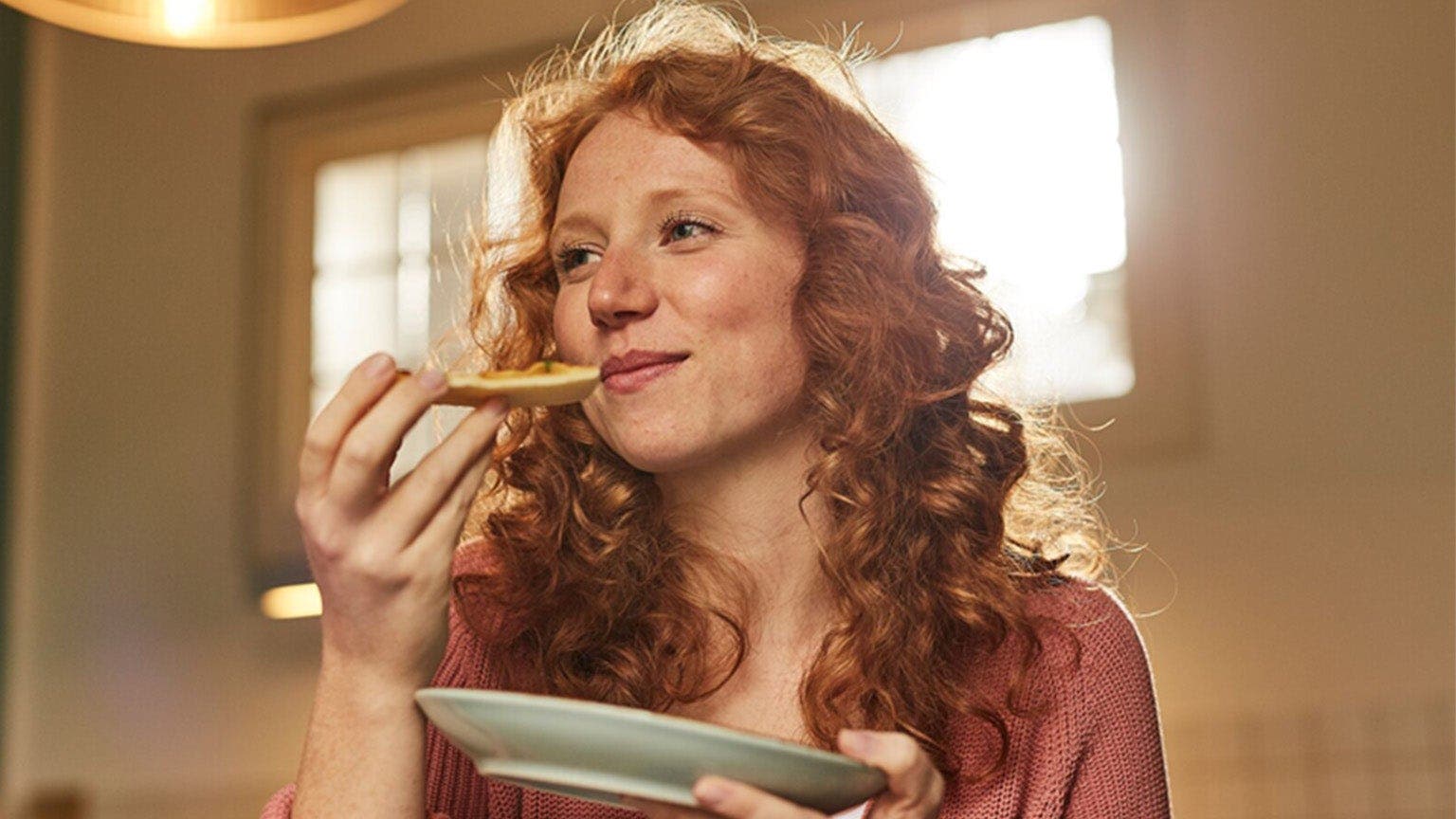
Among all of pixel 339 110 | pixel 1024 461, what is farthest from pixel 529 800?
pixel 339 110

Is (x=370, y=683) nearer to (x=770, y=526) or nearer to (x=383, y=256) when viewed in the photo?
(x=770, y=526)

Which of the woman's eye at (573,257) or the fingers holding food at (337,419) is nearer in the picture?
the fingers holding food at (337,419)

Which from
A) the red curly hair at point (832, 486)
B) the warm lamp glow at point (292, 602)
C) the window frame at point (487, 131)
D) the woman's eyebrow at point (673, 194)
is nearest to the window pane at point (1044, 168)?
the window frame at point (487, 131)

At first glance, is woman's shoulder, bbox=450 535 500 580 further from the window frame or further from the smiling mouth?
the window frame

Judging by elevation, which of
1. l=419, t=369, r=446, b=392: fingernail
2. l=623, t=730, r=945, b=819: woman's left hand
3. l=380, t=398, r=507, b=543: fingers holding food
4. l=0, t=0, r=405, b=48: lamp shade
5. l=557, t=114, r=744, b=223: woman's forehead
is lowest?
l=623, t=730, r=945, b=819: woman's left hand

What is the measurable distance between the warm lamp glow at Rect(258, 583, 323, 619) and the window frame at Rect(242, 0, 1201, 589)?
106 mm

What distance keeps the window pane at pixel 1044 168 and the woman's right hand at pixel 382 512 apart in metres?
2.86

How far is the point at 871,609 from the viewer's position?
1562mm

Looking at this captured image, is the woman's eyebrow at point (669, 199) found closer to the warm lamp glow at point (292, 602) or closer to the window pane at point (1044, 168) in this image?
the window pane at point (1044, 168)

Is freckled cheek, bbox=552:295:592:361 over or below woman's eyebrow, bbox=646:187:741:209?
below

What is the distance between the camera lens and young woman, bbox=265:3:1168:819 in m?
1.51

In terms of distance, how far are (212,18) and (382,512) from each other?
1.67 feet

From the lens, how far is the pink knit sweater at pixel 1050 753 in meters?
1.54

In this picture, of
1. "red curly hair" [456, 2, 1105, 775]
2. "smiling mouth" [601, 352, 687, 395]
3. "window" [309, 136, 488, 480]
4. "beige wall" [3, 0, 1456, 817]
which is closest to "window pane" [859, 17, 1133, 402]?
"beige wall" [3, 0, 1456, 817]
